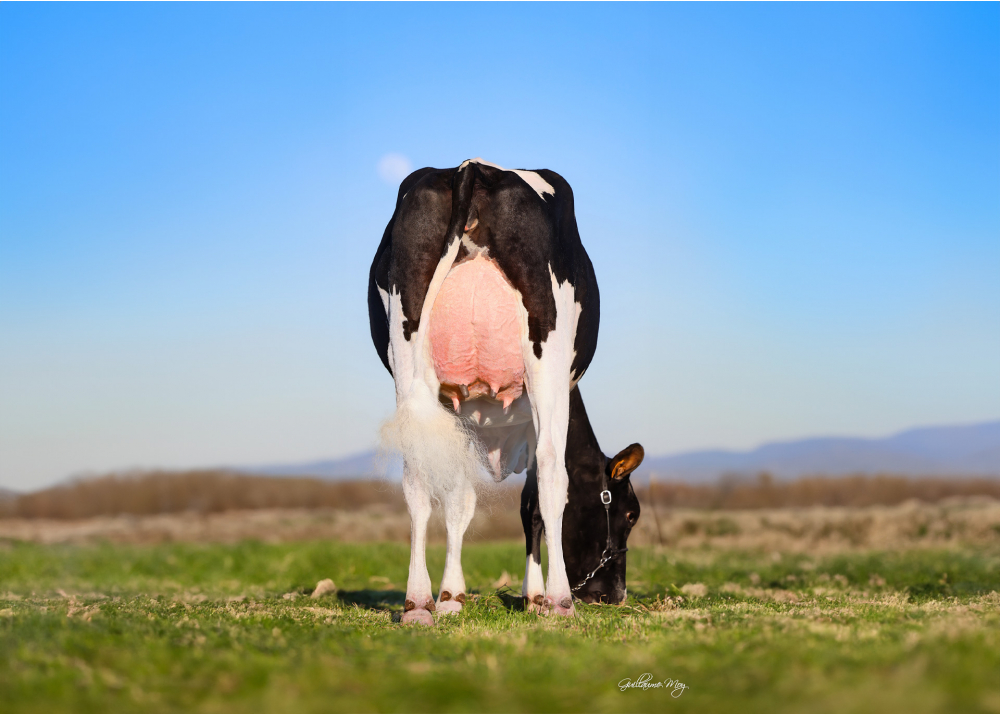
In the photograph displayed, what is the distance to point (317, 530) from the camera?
26.2 meters

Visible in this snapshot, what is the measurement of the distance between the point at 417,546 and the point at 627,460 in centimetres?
277

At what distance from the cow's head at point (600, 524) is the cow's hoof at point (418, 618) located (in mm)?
2571

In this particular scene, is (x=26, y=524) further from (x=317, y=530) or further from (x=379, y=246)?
(x=379, y=246)

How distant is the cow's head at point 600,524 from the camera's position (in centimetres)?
846

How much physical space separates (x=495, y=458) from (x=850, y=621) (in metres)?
→ 4.25

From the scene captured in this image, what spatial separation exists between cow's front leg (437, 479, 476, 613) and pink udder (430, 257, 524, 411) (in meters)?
0.96

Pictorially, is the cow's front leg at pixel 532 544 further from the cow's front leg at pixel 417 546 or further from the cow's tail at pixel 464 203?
the cow's tail at pixel 464 203

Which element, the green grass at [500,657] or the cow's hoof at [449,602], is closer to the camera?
the green grass at [500,657]

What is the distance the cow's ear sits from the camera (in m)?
8.61

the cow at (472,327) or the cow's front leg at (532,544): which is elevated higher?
the cow at (472,327)

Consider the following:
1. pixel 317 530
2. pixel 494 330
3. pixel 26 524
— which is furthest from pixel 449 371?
pixel 26 524

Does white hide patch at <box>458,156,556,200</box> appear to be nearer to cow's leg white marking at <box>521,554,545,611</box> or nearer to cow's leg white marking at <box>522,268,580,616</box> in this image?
cow's leg white marking at <box>522,268,580,616</box>

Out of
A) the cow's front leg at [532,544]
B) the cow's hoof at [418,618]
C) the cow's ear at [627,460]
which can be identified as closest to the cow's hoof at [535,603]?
the cow's front leg at [532,544]
